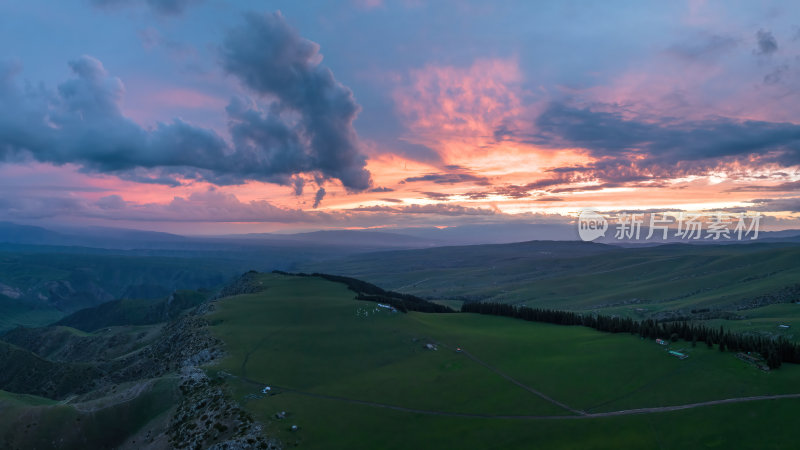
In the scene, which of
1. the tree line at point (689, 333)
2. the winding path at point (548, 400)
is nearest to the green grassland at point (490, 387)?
the winding path at point (548, 400)

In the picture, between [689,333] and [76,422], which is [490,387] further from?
[76,422]

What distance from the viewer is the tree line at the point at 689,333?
60125 millimetres

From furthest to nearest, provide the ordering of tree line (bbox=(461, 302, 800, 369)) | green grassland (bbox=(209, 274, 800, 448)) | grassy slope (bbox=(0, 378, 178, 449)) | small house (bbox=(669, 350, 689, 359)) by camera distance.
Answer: small house (bbox=(669, 350, 689, 359)), grassy slope (bbox=(0, 378, 178, 449)), tree line (bbox=(461, 302, 800, 369)), green grassland (bbox=(209, 274, 800, 448))

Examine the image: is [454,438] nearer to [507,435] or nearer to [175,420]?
[507,435]

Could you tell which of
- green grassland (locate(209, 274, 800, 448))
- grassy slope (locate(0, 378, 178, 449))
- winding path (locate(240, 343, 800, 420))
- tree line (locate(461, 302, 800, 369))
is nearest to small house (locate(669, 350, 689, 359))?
green grassland (locate(209, 274, 800, 448))

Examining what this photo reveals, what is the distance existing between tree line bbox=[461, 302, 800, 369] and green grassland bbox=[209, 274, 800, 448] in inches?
101

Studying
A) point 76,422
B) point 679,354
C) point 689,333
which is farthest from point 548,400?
point 76,422

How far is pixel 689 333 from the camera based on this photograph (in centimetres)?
7612

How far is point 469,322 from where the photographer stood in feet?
415

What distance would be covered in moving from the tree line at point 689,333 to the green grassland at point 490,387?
2556 millimetres

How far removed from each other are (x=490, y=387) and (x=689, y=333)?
41079 millimetres

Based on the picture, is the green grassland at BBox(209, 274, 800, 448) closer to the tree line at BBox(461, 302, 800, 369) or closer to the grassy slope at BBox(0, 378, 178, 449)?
the tree line at BBox(461, 302, 800, 369)

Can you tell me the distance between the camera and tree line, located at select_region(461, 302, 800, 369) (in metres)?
60.1

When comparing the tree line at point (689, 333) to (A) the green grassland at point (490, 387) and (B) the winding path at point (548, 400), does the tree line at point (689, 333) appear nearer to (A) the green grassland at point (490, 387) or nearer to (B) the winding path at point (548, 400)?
(A) the green grassland at point (490, 387)
